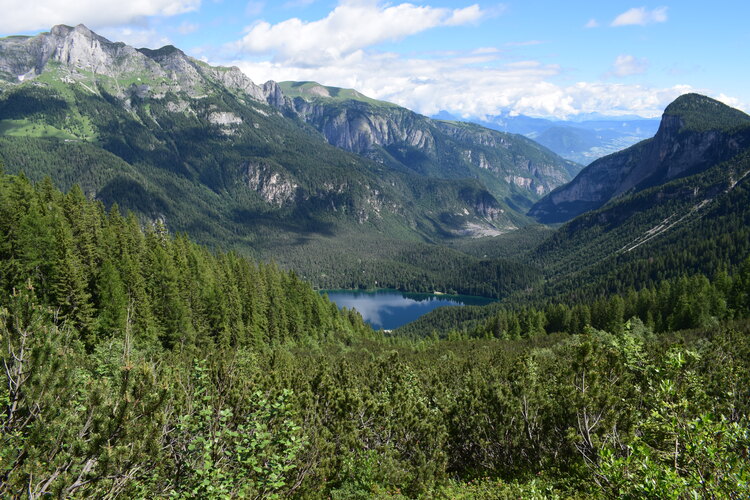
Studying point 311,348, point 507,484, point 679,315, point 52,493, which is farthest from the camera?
point 679,315

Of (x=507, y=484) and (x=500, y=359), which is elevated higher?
(x=507, y=484)

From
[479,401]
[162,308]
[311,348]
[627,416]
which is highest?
[627,416]

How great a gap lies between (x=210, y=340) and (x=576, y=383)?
71.0m

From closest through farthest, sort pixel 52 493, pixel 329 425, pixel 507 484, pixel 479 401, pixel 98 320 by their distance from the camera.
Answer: pixel 52 493 < pixel 329 425 < pixel 507 484 < pixel 479 401 < pixel 98 320

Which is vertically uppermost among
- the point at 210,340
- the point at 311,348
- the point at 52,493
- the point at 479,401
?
the point at 52,493

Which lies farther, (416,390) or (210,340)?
(210,340)

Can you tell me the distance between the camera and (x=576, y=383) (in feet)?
66.5

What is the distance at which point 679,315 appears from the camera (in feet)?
353

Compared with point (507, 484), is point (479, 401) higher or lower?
higher

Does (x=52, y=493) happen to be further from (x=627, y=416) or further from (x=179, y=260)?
(x=179, y=260)

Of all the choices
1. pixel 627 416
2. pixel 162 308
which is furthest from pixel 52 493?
pixel 162 308

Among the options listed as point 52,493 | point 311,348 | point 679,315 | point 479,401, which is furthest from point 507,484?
point 679,315

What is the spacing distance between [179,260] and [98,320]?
32593mm

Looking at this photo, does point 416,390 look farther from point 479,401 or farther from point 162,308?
point 162,308
